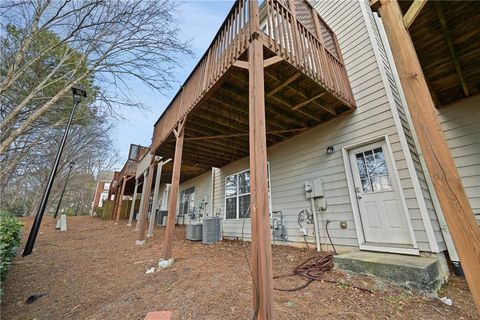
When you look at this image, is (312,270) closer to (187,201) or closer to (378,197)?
(378,197)

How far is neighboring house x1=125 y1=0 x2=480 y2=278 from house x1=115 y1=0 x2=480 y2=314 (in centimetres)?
2

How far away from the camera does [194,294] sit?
2.42 m

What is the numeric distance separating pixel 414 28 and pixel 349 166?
7.95 feet

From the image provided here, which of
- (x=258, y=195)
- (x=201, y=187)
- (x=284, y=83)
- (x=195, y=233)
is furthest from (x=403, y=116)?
(x=201, y=187)

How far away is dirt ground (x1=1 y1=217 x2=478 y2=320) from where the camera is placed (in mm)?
2057

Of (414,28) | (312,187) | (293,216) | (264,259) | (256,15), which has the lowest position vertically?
(264,259)

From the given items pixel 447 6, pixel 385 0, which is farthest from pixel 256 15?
pixel 447 6

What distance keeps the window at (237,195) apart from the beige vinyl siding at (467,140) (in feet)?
16.0

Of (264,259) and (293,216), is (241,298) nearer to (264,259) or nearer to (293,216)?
(264,259)

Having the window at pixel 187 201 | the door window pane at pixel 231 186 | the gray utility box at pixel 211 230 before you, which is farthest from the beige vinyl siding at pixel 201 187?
the gray utility box at pixel 211 230

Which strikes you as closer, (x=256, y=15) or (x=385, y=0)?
(x=385, y=0)

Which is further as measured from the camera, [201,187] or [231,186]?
[201,187]

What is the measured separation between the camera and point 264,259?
6.03ft

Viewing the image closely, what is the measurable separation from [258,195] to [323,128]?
3.52m
